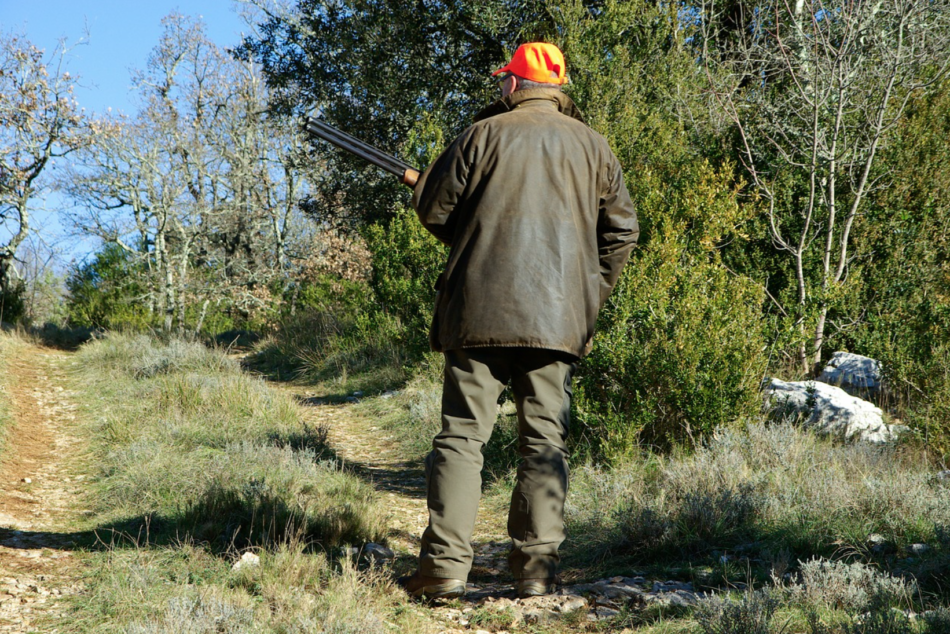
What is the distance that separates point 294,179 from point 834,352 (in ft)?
62.8

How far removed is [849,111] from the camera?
6828 millimetres

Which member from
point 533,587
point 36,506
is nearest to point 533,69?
point 533,587

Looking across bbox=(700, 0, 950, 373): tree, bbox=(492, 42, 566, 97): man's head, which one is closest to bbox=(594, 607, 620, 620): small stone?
bbox=(492, 42, 566, 97): man's head

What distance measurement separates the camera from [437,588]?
120 inches

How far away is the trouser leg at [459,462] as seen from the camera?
3.05 meters

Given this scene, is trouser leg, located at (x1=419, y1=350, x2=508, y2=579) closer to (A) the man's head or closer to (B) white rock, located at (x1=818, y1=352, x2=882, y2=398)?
(A) the man's head

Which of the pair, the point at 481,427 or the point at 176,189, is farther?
the point at 176,189

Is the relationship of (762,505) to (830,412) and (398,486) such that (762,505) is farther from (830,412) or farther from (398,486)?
(398,486)

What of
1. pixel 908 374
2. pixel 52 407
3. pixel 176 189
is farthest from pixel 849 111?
pixel 176 189

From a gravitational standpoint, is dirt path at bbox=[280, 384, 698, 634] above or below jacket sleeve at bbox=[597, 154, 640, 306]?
below

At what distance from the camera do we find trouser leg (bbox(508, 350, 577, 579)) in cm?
312

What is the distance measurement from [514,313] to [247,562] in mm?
1595

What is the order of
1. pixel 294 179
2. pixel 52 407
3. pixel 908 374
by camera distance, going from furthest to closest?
1. pixel 294 179
2. pixel 52 407
3. pixel 908 374

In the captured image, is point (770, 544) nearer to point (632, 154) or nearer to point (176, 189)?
point (632, 154)
